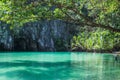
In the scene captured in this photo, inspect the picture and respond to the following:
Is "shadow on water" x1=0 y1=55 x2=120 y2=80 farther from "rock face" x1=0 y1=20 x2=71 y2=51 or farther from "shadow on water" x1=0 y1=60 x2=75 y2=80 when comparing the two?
"rock face" x1=0 y1=20 x2=71 y2=51

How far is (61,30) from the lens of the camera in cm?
4803

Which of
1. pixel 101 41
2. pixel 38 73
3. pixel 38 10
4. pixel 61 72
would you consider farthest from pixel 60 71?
pixel 38 10

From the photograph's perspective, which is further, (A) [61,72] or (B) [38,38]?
(B) [38,38]

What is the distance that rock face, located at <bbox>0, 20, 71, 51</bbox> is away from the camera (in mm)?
43750

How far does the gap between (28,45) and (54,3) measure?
42.2 m

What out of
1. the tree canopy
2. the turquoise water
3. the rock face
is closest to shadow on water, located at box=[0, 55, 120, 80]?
the turquoise water

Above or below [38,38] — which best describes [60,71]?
above

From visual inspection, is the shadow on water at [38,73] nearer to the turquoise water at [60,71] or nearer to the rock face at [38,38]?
the turquoise water at [60,71]

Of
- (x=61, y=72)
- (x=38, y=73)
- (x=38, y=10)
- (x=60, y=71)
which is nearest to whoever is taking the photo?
(x=38, y=10)

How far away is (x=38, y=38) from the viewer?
46.1 meters

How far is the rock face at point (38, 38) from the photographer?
43.8 meters

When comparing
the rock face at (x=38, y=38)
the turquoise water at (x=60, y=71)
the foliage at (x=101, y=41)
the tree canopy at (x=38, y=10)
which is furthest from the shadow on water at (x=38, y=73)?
the rock face at (x=38, y=38)

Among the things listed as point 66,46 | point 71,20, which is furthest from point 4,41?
point 71,20

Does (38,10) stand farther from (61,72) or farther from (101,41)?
(101,41)
